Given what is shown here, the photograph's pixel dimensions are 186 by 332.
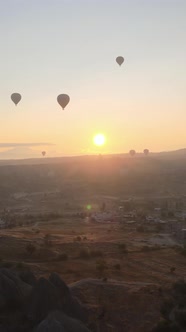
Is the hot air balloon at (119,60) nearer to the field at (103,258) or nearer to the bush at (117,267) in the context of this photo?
the field at (103,258)

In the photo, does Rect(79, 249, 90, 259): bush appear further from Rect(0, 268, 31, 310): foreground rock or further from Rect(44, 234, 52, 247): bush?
Rect(0, 268, 31, 310): foreground rock

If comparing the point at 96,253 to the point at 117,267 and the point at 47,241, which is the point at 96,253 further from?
the point at 47,241

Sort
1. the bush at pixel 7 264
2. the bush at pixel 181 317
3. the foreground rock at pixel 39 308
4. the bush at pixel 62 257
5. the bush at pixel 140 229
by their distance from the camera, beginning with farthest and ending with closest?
the bush at pixel 140 229 < the bush at pixel 62 257 < the bush at pixel 7 264 < the bush at pixel 181 317 < the foreground rock at pixel 39 308

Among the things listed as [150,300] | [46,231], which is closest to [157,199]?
[46,231]

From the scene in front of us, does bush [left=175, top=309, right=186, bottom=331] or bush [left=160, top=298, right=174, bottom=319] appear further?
bush [left=160, top=298, right=174, bottom=319]

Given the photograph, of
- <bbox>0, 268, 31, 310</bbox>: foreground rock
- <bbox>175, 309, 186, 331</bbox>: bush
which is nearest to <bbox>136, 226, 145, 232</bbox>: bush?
<bbox>0, 268, 31, 310</bbox>: foreground rock

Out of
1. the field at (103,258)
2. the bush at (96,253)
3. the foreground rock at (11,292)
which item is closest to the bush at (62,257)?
the field at (103,258)

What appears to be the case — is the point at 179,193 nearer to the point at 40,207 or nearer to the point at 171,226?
the point at 40,207

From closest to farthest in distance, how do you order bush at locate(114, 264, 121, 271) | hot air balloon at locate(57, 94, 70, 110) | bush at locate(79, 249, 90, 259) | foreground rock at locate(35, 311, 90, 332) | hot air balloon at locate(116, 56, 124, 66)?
foreground rock at locate(35, 311, 90, 332)
bush at locate(114, 264, 121, 271)
bush at locate(79, 249, 90, 259)
hot air balloon at locate(57, 94, 70, 110)
hot air balloon at locate(116, 56, 124, 66)
